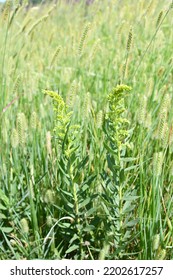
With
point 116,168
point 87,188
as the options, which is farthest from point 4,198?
point 116,168

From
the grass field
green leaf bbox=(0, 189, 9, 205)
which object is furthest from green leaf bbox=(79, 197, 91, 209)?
green leaf bbox=(0, 189, 9, 205)

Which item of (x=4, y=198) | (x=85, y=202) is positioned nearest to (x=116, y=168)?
(x=85, y=202)

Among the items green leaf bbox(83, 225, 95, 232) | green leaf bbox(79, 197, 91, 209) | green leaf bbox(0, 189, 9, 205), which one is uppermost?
green leaf bbox(79, 197, 91, 209)

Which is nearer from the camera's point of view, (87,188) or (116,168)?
(116,168)

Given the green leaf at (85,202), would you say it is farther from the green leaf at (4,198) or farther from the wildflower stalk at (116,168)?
the green leaf at (4,198)

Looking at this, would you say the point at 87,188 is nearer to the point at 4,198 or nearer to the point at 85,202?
the point at 85,202

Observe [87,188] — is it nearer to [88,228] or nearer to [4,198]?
[88,228]

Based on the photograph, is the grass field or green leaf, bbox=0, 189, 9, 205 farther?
green leaf, bbox=0, 189, 9, 205

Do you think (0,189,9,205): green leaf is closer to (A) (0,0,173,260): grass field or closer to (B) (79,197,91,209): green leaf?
(A) (0,0,173,260): grass field

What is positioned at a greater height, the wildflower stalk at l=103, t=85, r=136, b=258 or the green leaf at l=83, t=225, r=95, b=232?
the wildflower stalk at l=103, t=85, r=136, b=258

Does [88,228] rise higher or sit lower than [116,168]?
lower

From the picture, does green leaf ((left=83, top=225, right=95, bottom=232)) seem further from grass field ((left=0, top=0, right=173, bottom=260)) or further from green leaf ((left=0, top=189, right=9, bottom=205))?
green leaf ((left=0, top=189, right=9, bottom=205))

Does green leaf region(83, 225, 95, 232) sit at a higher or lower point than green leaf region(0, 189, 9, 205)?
lower
